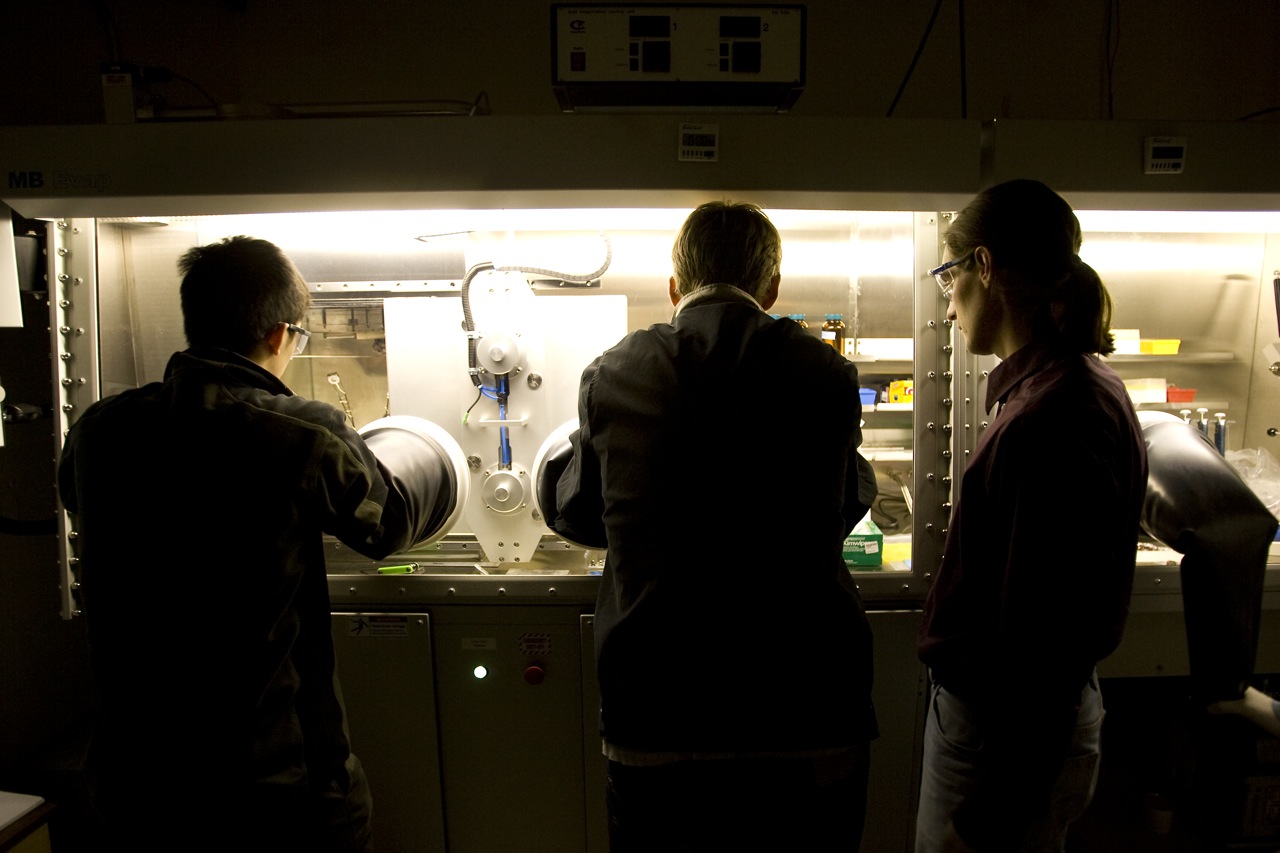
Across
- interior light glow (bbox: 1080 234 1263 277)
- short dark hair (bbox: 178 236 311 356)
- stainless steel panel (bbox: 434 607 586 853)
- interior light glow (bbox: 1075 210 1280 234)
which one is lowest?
stainless steel panel (bbox: 434 607 586 853)

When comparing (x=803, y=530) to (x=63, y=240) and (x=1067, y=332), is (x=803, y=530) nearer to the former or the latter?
(x=1067, y=332)

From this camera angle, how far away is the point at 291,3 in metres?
1.99

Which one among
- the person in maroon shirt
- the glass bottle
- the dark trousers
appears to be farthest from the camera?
the glass bottle

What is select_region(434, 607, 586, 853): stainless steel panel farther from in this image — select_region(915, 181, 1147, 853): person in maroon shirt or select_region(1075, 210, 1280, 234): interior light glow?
select_region(1075, 210, 1280, 234): interior light glow

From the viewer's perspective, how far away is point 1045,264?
3.43 ft

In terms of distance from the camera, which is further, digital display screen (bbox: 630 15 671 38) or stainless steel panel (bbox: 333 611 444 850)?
stainless steel panel (bbox: 333 611 444 850)

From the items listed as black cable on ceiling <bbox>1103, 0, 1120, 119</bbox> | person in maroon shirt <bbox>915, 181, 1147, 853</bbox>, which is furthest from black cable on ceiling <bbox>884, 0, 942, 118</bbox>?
person in maroon shirt <bbox>915, 181, 1147, 853</bbox>

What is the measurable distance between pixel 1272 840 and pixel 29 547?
11.5 ft

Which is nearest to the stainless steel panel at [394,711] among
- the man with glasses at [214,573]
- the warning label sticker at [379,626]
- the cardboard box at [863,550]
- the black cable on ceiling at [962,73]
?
the warning label sticker at [379,626]

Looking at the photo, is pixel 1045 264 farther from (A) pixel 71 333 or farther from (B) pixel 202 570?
(A) pixel 71 333

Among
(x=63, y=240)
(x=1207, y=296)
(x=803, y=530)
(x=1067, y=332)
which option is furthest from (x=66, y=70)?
(x=1207, y=296)

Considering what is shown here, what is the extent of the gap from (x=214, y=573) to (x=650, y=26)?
119cm

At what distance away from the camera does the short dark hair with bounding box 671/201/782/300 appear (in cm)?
108

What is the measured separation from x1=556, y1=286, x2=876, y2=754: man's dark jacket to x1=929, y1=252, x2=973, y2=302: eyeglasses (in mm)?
336
